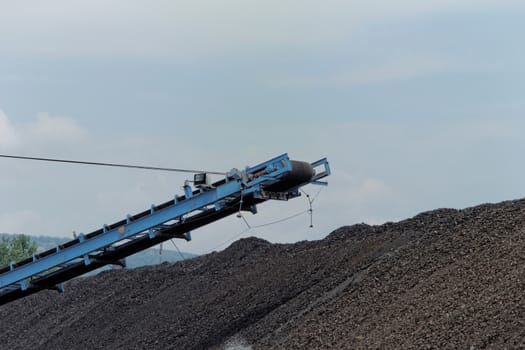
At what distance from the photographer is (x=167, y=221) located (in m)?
21.0

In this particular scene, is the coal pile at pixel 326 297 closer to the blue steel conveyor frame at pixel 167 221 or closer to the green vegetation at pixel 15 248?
the blue steel conveyor frame at pixel 167 221

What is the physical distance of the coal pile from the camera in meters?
15.6

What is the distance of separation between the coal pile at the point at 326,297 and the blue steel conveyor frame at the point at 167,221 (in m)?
2.08

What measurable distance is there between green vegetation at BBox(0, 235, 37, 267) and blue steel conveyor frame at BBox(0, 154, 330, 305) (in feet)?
128

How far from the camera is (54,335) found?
2625cm

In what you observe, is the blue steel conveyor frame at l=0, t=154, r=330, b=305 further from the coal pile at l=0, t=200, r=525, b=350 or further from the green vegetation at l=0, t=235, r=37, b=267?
the green vegetation at l=0, t=235, r=37, b=267

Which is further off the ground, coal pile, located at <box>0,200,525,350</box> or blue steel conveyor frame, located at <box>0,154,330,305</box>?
blue steel conveyor frame, located at <box>0,154,330,305</box>

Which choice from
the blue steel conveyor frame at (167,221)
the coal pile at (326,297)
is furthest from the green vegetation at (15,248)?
the blue steel conveyor frame at (167,221)

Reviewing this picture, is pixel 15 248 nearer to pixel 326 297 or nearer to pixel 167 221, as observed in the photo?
pixel 167 221

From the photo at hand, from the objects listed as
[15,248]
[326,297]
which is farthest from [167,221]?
[15,248]

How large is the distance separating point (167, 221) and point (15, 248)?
43939mm

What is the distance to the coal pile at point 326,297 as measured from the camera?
15.6 m

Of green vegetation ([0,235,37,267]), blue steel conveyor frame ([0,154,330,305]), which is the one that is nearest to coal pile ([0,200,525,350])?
blue steel conveyor frame ([0,154,330,305])

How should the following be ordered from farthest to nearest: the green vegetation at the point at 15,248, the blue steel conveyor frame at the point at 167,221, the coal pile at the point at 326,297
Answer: the green vegetation at the point at 15,248 → the blue steel conveyor frame at the point at 167,221 → the coal pile at the point at 326,297
